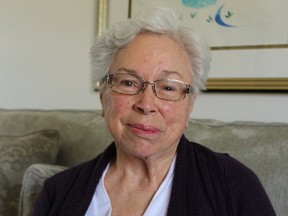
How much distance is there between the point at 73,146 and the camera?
164cm

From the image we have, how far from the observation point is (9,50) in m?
2.29

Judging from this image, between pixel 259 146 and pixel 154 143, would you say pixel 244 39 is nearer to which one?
pixel 259 146

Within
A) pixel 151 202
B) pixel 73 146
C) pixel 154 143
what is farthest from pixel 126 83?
pixel 73 146

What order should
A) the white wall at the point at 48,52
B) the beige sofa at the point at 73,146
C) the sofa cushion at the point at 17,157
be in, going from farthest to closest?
the white wall at the point at 48,52
the sofa cushion at the point at 17,157
the beige sofa at the point at 73,146

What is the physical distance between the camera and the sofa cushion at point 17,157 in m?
1.47

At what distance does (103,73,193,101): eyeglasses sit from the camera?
109 centimetres

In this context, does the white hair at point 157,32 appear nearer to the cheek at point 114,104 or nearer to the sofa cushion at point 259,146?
the cheek at point 114,104

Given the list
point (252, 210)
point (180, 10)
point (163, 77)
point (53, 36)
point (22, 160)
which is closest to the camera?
point (252, 210)

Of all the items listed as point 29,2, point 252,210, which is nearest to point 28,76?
point 29,2

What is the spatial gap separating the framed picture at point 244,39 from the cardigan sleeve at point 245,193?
1.90 ft

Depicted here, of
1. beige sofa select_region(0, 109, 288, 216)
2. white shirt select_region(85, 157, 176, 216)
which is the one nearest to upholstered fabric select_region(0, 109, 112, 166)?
beige sofa select_region(0, 109, 288, 216)

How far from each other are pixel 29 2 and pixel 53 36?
10.1 inches

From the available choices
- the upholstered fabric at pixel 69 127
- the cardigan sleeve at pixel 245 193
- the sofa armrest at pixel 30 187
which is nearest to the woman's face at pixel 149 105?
the cardigan sleeve at pixel 245 193

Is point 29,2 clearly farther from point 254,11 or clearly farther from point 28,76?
point 254,11
